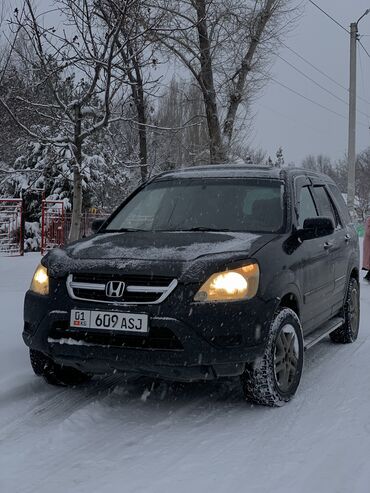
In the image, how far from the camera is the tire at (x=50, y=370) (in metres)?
4.24

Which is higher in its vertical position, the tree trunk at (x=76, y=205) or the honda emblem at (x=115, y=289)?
the tree trunk at (x=76, y=205)

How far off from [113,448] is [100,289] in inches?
37.1

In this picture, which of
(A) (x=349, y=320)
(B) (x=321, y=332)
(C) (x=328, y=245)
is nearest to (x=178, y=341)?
(B) (x=321, y=332)

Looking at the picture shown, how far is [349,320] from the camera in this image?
5996 mm

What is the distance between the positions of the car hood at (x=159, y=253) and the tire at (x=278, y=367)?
0.56m

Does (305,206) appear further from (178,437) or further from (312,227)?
(178,437)

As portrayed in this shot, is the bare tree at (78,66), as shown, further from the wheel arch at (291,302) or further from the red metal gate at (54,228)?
the red metal gate at (54,228)

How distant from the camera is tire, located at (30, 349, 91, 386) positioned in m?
4.24

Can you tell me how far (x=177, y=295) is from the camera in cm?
353

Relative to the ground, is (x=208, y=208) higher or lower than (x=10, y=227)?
higher

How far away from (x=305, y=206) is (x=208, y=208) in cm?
86

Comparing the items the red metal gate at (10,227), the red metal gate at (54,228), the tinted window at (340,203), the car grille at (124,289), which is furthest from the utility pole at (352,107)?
the car grille at (124,289)

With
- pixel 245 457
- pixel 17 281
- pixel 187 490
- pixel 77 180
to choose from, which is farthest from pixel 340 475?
pixel 17 281

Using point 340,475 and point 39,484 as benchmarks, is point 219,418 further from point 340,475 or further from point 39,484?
point 39,484
